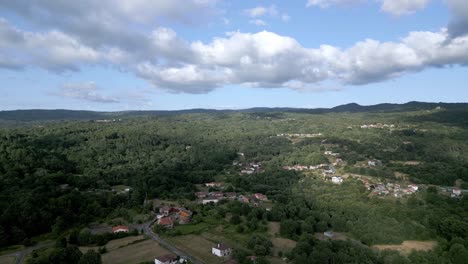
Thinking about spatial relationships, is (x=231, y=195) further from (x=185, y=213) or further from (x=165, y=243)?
(x=165, y=243)

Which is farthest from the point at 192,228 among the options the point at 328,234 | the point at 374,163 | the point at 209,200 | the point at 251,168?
the point at 374,163

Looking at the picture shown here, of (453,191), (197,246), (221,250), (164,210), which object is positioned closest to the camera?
(221,250)

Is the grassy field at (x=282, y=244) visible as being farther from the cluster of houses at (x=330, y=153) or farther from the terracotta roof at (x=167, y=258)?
the cluster of houses at (x=330, y=153)

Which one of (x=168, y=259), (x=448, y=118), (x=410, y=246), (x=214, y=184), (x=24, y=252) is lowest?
(x=410, y=246)

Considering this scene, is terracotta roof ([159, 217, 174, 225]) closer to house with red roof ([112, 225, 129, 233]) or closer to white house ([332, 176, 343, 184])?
house with red roof ([112, 225, 129, 233])

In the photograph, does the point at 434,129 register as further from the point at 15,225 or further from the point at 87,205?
the point at 15,225

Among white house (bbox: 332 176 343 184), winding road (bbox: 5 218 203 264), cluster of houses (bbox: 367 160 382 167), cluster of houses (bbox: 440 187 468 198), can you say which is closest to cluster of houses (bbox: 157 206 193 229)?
winding road (bbox: 5 218 203 264)

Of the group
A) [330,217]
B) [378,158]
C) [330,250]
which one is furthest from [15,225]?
[378,158]

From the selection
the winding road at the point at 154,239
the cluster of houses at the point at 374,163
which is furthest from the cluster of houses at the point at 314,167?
the winding road at the point at 154,239
